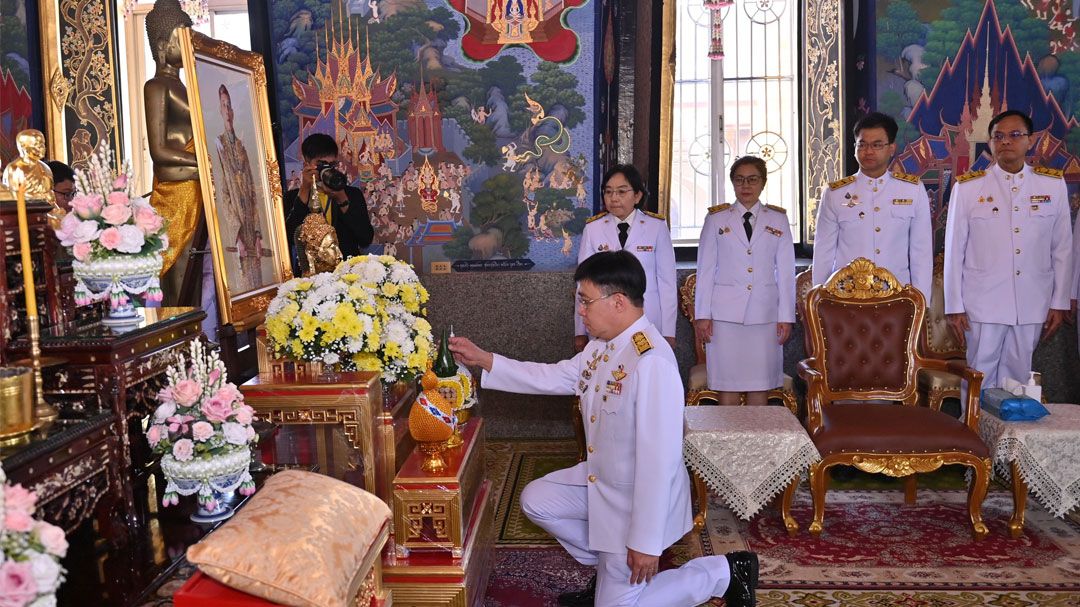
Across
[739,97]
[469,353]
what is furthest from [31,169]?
[739,97]

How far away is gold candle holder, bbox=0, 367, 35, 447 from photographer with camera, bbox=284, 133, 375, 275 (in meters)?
2.74

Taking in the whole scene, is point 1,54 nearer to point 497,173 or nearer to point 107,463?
point 497,173

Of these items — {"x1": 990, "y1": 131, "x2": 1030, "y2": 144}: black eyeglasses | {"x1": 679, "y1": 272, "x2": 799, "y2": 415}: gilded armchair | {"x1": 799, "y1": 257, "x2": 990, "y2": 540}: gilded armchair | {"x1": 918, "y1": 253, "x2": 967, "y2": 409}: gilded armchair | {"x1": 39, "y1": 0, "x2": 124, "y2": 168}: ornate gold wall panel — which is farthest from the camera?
{"x1": 39, "y1": 0, "x2": 124, "y2": 168}: ornate gold wall panel

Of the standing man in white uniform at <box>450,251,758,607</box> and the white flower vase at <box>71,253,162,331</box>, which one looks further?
the standing man in white uniform at <box>450,251,758,607</box>

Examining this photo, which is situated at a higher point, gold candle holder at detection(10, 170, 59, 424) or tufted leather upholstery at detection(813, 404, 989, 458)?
gold candle holder at detection(10, 170, 59, 424)

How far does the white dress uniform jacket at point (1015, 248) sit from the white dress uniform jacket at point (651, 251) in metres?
1.65

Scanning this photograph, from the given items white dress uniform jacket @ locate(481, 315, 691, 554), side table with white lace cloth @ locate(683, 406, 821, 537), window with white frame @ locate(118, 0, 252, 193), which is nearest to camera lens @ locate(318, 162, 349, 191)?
white dress uniform jacket @ locate(481, 315, 691, 554)

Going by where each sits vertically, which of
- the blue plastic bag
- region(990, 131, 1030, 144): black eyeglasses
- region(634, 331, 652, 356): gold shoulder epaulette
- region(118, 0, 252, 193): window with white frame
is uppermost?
region(118, 0, 252, 193): window with white frame

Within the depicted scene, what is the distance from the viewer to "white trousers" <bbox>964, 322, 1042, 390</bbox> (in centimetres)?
568

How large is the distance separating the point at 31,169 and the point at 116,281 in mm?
415

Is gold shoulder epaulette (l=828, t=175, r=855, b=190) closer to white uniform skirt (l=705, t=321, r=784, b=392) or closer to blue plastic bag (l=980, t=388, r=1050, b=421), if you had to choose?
white uniform skirt (l=705, t=321, r=784, b=392)

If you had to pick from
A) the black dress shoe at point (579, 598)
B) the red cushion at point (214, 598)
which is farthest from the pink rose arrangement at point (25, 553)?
the black dress shoe at point (579, 598)

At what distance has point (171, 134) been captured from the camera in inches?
157

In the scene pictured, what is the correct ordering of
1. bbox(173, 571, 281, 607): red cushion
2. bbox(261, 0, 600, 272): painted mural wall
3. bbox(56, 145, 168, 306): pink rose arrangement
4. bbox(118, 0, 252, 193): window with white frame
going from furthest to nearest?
bbox(118, 0, 252, 193): window with white frame, bbox(261, 0, 600, 272): painted mural wall, bbox(56, 145, 168, 306): pink rose arrangement, bbox(173, 571, 281, 607): red cushion
